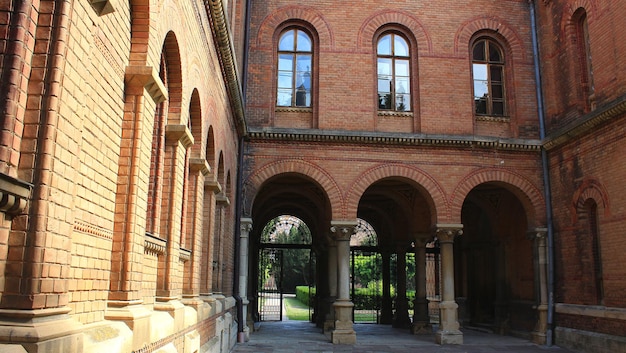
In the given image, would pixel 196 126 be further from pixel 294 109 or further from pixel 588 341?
pixel 588 341

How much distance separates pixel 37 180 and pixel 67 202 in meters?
0.29

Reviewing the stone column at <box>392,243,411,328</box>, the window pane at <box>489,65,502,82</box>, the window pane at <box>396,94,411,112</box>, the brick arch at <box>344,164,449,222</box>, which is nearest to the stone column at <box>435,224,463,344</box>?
the brick arch at <box>344,164,449,222</box>

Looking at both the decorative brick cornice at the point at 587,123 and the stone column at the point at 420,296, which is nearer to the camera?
the decorative brick cornice at the point at 587,123

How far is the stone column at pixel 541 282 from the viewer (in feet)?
46.1

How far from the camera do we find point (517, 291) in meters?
16.1

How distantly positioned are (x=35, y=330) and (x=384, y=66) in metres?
13.7

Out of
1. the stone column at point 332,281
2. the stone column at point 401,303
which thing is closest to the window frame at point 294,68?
the stone column at point 332,281

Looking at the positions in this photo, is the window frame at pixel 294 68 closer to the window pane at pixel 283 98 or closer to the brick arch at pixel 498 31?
the window pane at pixel 283 98

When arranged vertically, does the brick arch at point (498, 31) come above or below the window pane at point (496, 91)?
above

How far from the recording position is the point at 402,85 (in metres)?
15.4

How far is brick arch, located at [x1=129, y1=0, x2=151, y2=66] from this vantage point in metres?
4.50

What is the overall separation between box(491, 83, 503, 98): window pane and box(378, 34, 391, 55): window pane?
304 cm

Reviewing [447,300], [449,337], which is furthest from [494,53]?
[449,337]

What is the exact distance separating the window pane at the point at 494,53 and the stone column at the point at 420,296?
217 inches
